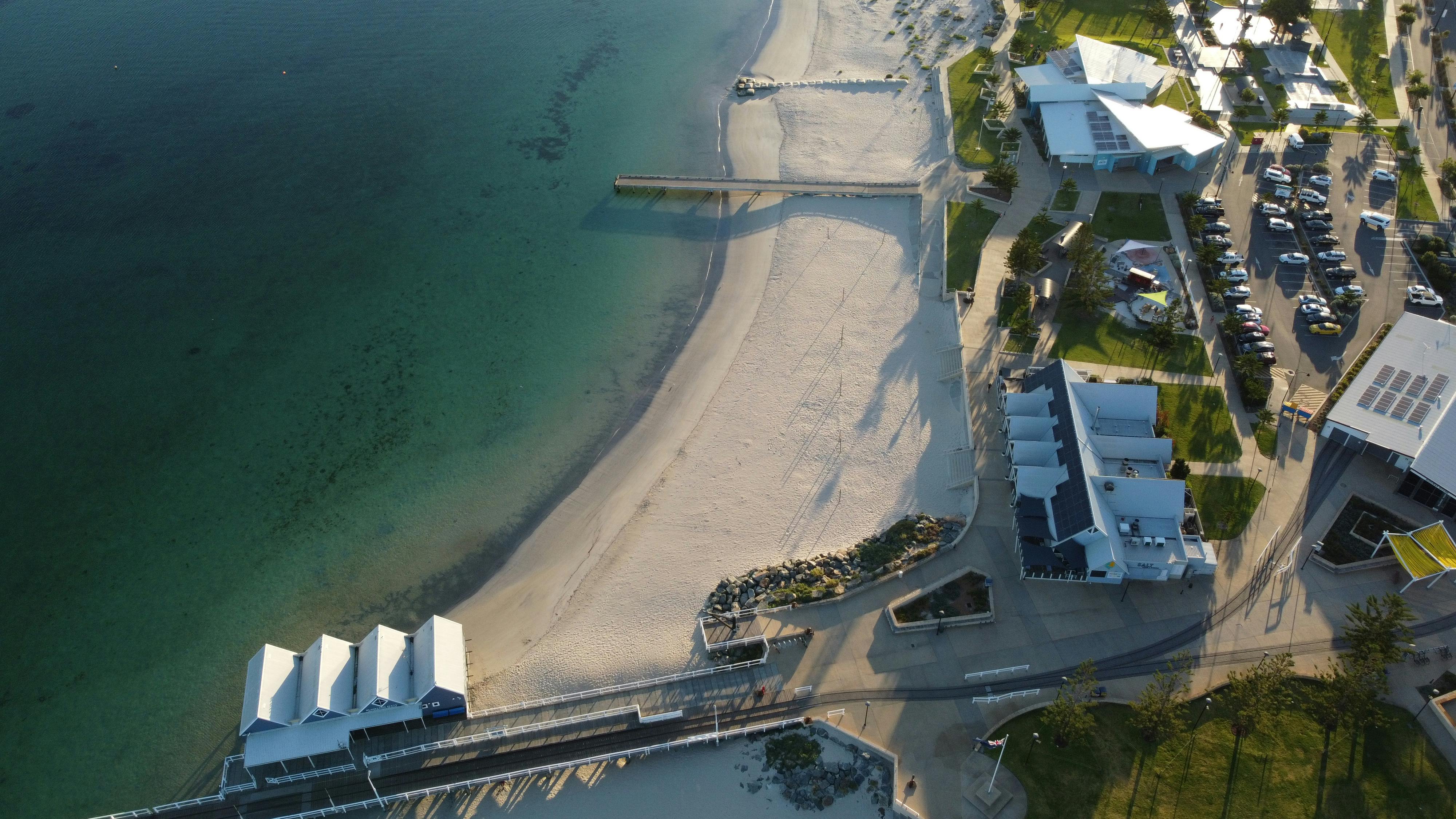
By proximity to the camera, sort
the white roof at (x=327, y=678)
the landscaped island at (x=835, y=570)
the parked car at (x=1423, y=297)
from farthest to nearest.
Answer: the parked car at (x=1423, y=297)
the landscaped island at (x=835, y=570)
the white roof at (x=327, y=678)

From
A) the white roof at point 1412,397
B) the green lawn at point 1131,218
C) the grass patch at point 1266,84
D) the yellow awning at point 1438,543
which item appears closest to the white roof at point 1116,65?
the grass patch at point 1266,84

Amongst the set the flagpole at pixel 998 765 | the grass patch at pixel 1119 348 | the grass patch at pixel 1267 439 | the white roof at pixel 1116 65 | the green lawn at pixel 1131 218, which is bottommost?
the flagpole at pixel 998 765

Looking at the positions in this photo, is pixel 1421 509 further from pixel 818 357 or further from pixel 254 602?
pixel 254 602

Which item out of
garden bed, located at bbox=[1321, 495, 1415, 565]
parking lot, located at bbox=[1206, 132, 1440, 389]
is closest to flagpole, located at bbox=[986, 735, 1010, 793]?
garden bed, located at bbox=[1321, 495, 1415, 565]

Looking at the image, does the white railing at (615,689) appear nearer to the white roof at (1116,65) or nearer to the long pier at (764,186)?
the long pier at (764,186)

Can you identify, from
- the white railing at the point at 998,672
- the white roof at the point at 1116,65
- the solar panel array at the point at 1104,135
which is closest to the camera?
the white railing at the point at 998,672

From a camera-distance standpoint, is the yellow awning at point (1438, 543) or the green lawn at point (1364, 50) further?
the green lawn at point (1364, 50)

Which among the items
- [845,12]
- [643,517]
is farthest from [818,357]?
[845,12]
